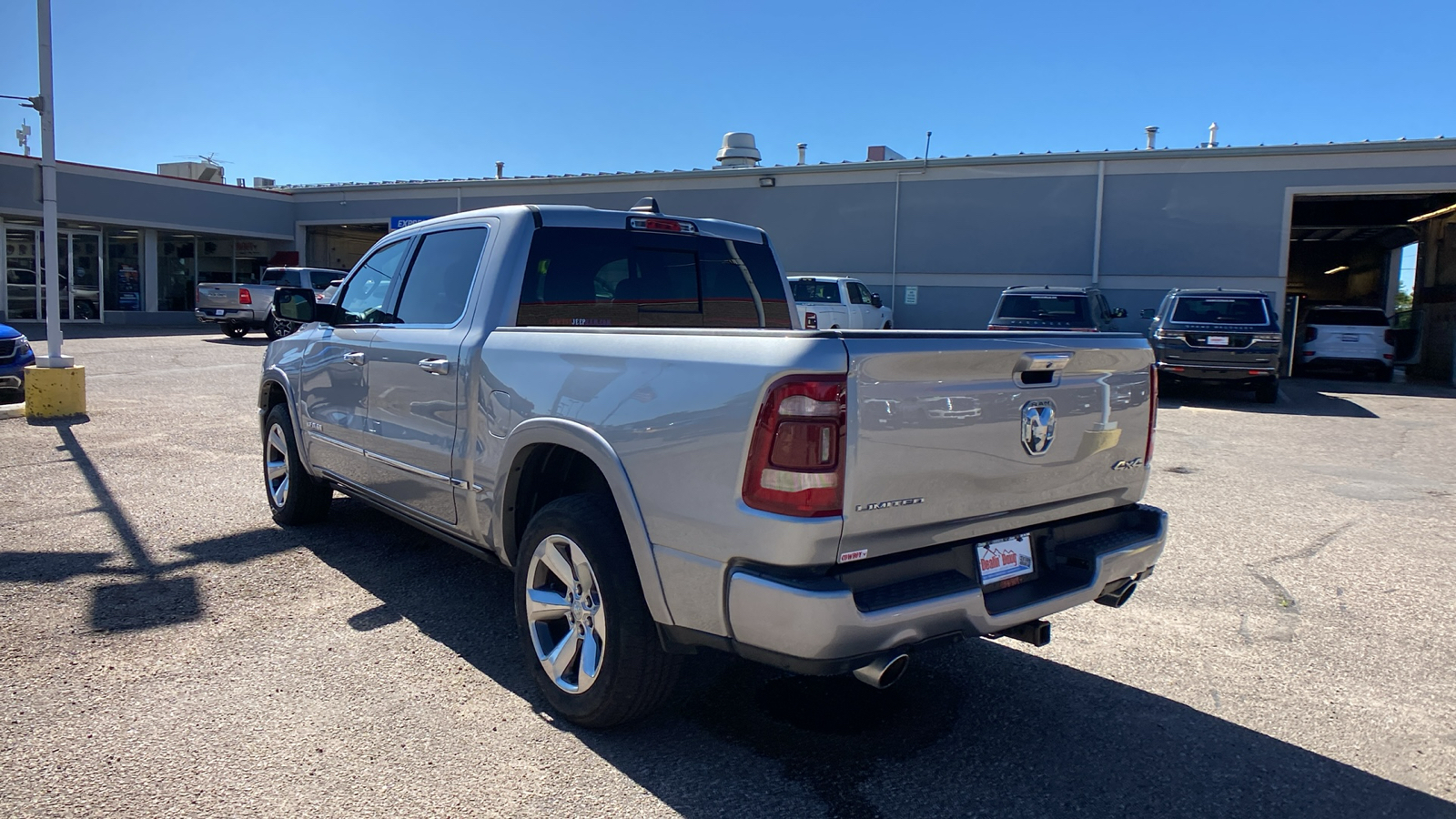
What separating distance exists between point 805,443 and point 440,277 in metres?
2.62

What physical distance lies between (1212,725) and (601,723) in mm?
2250

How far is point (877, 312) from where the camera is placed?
21125 millimetres

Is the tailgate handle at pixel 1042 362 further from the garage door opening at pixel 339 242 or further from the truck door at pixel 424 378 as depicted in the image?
the garage door opening at pixel 339 242

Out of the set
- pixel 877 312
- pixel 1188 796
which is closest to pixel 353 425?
pixel 1188 796

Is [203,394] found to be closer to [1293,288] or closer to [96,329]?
[96,329]

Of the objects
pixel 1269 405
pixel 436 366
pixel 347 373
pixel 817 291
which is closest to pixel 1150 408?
pixel 436 366

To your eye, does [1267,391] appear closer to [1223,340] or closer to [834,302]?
[1223,340]

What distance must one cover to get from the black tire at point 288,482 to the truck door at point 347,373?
1.17 ft

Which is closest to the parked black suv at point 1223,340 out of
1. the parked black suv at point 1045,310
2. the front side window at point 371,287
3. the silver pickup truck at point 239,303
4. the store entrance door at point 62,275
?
the parked black suv at point 1045,310

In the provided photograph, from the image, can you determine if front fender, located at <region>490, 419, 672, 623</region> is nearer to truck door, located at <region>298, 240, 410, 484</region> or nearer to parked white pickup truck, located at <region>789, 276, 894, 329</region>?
truck door, located at <region>298, 240, 410, 484</region>

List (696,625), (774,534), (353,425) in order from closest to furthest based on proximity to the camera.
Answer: (774,534)
(696,625)
(353,425)

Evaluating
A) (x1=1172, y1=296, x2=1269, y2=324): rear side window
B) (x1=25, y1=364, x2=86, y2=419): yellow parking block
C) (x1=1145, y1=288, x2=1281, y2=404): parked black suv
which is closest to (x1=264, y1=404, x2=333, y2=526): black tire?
(x1=25, y1=364, x2=86, y2=419): yellow parking block

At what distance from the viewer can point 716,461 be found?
2859 mm

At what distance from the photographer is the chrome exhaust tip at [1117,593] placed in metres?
3.59
